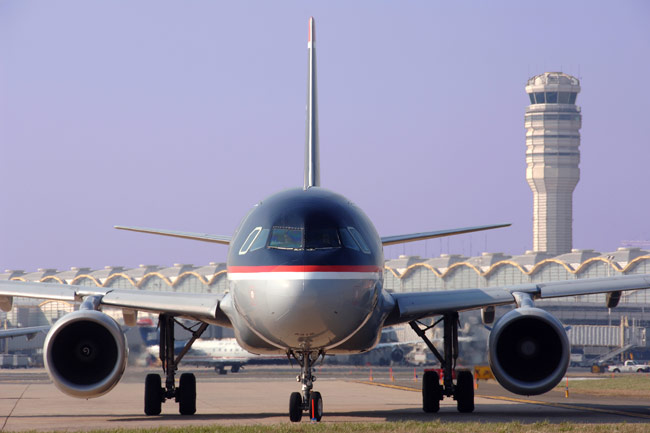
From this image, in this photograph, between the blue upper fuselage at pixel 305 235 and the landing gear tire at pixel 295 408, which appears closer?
the blue upper fuselage at pixel 305 235

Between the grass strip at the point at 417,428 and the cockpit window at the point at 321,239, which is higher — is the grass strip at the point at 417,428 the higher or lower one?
the lower one

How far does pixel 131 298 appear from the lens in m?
21.3

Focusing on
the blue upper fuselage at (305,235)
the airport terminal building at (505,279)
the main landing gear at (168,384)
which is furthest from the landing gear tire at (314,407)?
the airport terminal building at (505,279)

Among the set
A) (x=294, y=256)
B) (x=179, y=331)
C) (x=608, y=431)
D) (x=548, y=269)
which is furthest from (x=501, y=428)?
(x=548, y=269)

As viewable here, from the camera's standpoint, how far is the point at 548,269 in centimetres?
15800

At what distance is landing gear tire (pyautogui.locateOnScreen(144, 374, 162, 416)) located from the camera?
2181cm

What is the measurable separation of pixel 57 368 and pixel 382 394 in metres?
17.6

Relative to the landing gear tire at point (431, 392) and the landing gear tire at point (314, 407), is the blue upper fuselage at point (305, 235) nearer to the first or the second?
the landing gear tire at point (314, 407)

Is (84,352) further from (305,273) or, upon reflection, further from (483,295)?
(483,295)

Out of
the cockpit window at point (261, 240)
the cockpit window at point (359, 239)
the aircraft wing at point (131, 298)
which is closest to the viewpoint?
the cockpit window at point (261, 240)

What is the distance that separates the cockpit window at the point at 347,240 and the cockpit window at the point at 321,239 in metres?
0.12

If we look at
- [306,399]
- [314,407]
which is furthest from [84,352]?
[314,407]

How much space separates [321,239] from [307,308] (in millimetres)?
1195

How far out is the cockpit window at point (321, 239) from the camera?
16.8 metres
